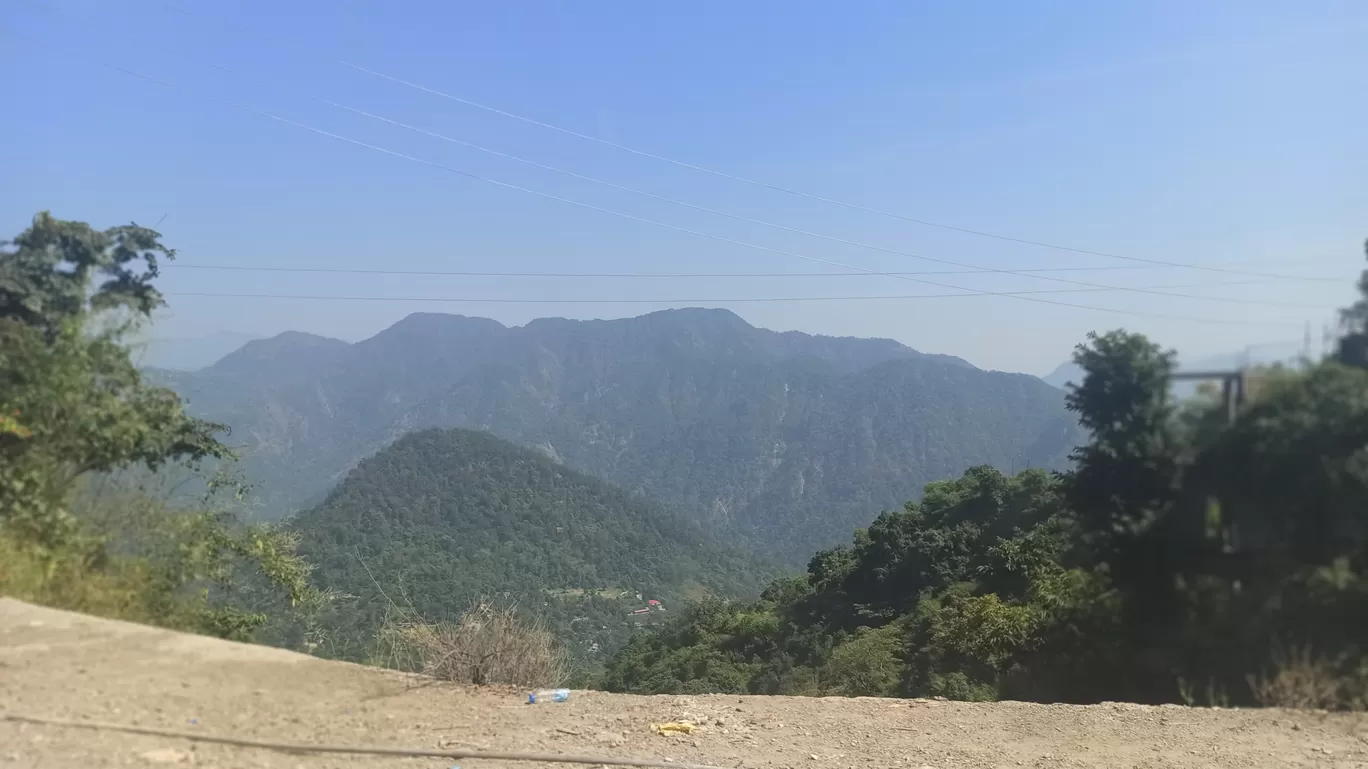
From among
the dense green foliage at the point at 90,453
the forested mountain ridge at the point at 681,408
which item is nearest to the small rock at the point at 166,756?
the dense green foliage at the point at 90,453

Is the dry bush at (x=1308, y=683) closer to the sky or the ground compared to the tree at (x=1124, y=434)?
closer to the ground

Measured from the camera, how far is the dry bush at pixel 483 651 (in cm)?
722

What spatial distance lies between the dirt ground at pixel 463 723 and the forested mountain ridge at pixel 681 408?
29.3 m

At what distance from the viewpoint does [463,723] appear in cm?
603

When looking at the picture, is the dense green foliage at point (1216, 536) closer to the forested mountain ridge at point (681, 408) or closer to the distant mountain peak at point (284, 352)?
the forested mountain ridge at point (681, 408)

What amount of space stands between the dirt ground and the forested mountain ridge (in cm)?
2926

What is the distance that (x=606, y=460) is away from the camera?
133 meters

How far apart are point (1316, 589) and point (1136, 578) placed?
2.99 ft

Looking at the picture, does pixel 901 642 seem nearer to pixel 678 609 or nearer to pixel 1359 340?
pixel 1359 340

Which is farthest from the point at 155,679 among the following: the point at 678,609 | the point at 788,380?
the point at 788,380

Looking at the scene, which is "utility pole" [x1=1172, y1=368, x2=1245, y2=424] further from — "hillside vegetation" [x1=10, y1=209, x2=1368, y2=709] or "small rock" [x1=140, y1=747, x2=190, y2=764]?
"small rock" [x1=140, y1=747, x2=190, y2=764]

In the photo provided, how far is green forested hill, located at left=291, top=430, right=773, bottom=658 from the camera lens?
4684 cm

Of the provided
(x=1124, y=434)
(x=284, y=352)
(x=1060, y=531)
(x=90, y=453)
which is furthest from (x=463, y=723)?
(x=284, y=352)

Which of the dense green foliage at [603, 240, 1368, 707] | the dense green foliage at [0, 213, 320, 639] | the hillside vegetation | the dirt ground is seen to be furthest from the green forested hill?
the dense green foliage at [603, 240, 1368, 707]
